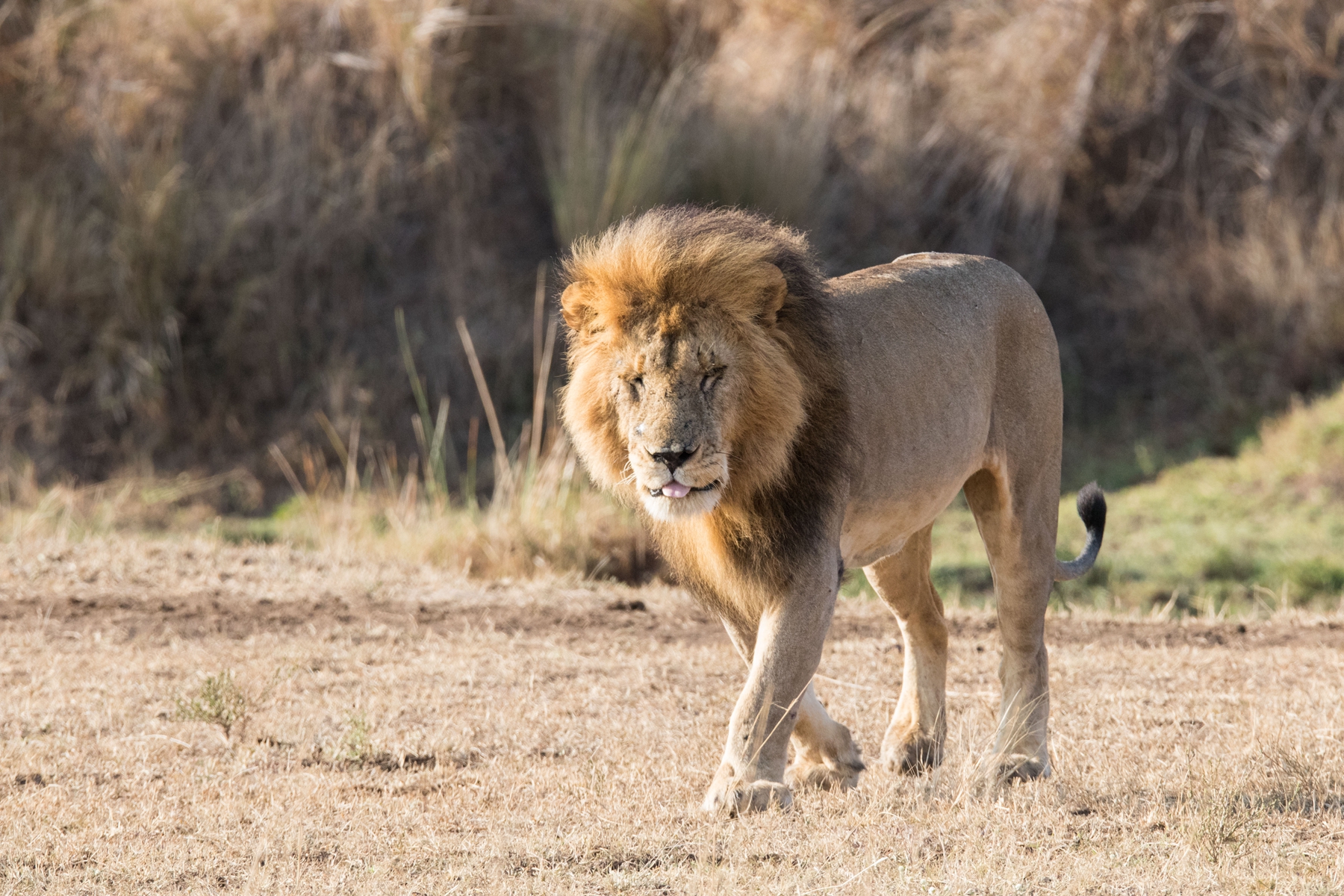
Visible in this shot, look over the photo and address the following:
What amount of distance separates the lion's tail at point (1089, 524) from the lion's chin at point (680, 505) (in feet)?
6.25

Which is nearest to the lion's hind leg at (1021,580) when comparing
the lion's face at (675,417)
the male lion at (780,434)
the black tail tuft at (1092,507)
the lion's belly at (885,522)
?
the male lion at (780,434)

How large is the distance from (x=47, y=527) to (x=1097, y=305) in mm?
8643

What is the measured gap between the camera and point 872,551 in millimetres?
4441

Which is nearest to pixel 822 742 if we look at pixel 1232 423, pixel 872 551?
pixel 872 551

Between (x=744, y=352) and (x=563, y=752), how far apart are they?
5.40 ft

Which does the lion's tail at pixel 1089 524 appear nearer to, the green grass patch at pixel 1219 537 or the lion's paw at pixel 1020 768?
the lion's paw at pixel 1020 768

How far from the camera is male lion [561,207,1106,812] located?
3.73 metres

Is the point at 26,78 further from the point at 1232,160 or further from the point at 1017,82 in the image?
the point at 1232,160

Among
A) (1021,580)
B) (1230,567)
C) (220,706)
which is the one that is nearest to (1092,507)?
(1021,580)

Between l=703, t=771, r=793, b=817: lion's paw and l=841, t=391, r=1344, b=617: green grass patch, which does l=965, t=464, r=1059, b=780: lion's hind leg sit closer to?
l=703, t=771, r=793, b=817: lion's paw

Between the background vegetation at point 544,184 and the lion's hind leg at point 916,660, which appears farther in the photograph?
the background vegetation at point 544,184

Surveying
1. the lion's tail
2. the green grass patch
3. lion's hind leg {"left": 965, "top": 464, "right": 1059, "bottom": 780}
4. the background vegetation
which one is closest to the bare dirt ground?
lion's hind leg {"left": 965, "top": 464, "right": 1059, "bottom": 780}

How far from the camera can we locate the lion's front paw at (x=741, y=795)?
377 cm

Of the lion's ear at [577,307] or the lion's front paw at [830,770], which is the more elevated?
the lion's ear at [577,307]
